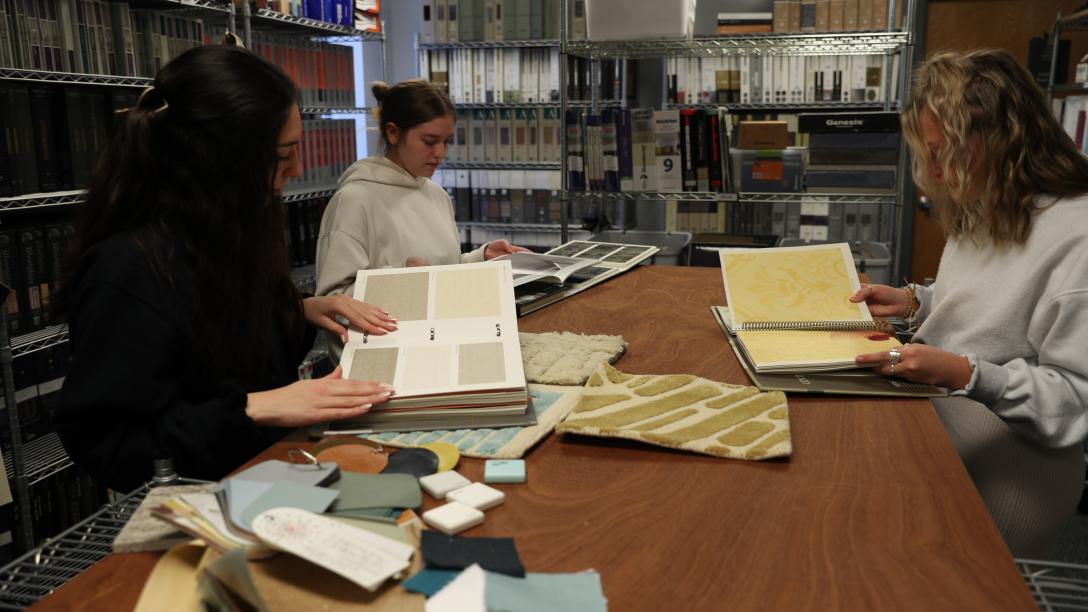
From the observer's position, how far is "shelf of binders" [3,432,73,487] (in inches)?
94.7

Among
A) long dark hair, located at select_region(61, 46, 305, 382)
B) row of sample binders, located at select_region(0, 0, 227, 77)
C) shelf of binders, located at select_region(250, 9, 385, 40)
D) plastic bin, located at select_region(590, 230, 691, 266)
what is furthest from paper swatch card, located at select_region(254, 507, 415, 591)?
shelf of binders, located at select_region(250, 9, 385, 40)

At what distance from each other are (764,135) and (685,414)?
2228 millimetres

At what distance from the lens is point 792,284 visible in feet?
4.90

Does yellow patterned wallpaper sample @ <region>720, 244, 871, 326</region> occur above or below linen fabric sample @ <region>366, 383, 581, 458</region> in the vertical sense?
above

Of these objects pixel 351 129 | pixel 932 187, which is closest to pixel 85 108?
pixel 351 129

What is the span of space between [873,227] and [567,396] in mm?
3240

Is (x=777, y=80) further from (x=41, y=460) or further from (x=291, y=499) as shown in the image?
(x=291, y=499)

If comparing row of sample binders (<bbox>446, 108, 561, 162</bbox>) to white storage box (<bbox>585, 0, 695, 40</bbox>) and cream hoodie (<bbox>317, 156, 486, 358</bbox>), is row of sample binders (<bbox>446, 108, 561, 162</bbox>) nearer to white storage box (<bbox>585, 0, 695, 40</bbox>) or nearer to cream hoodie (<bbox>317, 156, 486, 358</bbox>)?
white storage box (<bbox>585, 0, 695, 40</bbox>)

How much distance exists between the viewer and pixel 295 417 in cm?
100

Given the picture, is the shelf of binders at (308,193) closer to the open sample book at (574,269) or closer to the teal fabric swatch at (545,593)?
the open sample book at (574,269)

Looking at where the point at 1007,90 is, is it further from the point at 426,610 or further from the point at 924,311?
the point at 426,610

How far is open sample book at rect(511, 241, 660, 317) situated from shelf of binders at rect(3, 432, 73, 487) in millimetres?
1509

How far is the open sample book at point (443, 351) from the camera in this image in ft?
3.41

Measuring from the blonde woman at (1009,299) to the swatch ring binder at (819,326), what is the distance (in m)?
0.06
